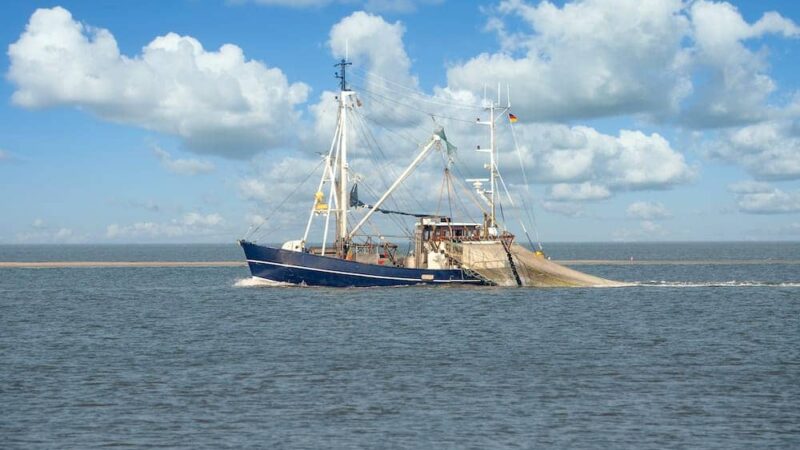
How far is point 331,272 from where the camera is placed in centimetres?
7494

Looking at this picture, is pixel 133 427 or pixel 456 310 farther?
pixel 456 310

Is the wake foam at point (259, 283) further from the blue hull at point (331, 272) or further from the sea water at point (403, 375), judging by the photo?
the sea water at point (403, 375)

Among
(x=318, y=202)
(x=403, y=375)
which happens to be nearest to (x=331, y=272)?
(x=318, y=202)

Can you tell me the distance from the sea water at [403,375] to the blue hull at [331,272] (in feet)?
25.5

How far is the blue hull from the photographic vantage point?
7475cm

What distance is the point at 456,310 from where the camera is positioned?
61156 mm

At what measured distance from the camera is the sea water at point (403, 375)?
25516 mm

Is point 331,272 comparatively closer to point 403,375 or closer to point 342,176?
point 342,176

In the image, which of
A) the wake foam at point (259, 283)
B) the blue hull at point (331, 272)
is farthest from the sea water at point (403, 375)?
the wake foam at point (259, 283)

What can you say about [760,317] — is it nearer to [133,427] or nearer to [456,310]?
[456,310]

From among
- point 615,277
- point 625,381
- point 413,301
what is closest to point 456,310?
point 413,301

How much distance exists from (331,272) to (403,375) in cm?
4069

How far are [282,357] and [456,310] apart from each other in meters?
23.4

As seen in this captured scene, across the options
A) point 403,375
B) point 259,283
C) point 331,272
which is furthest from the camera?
point 259,283
